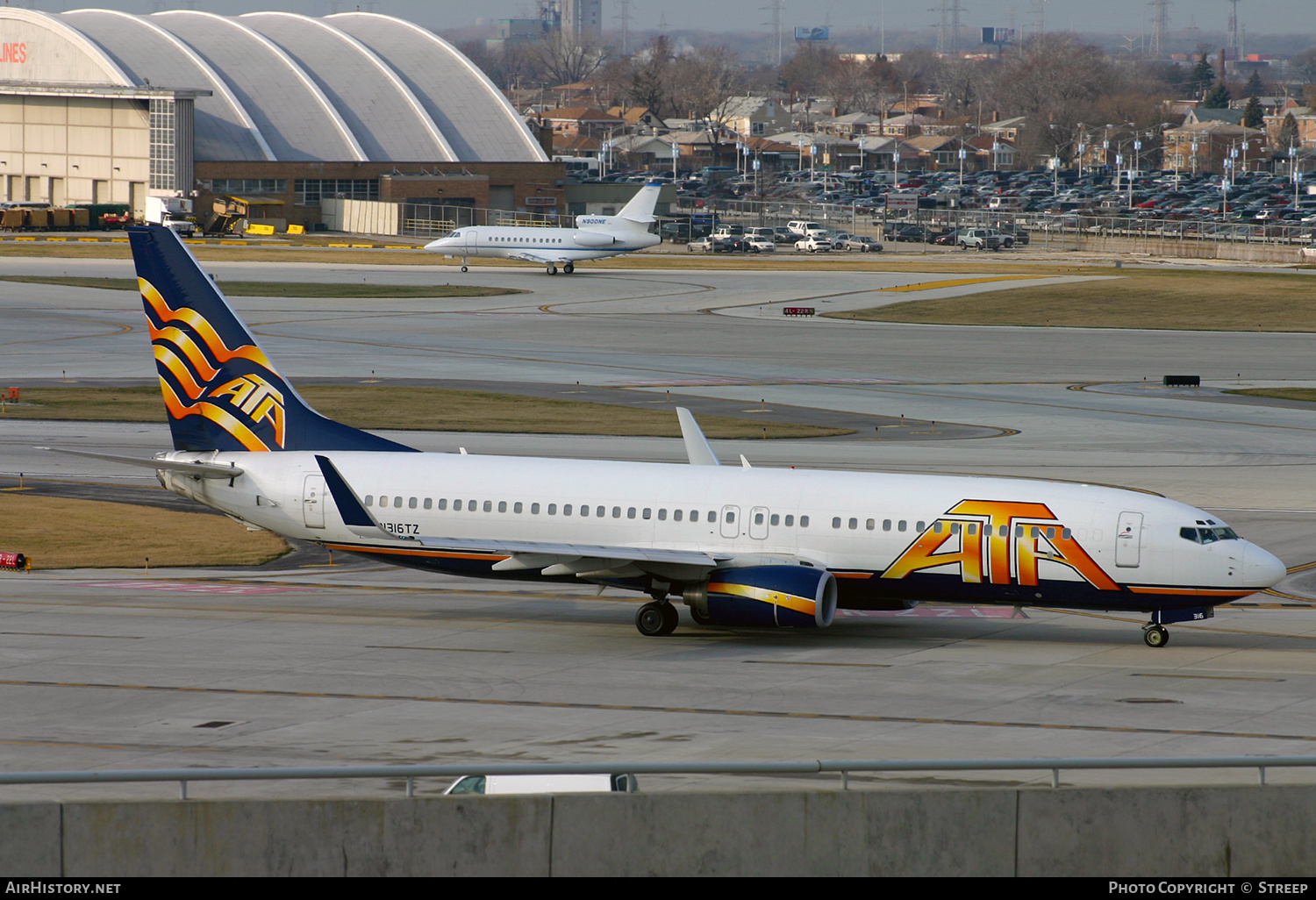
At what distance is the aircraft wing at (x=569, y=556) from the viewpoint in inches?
1328

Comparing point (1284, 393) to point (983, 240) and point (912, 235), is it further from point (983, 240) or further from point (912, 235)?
point (912, 235)

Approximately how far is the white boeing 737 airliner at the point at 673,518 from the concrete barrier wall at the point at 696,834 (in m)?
15.8

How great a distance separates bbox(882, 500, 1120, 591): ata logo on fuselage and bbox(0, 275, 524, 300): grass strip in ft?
296

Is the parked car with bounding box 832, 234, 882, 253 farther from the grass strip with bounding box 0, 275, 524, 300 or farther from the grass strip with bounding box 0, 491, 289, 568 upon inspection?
the grass strip with bounding box 0, 491, 289, 568

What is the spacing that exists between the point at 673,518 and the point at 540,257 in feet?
365

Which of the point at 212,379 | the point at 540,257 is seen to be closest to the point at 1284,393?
the point at 212,379

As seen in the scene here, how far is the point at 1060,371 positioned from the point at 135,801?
75683 mm

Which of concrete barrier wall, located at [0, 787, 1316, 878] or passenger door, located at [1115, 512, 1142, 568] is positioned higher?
passenger door, located at [1115, 512, 1142, 568]

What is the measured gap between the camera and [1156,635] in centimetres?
3428

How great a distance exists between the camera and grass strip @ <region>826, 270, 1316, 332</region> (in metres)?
110

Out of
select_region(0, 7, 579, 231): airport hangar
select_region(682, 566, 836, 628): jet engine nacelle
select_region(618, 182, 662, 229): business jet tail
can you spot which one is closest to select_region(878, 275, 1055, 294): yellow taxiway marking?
select_region(618, 182, 662, 229): business jet tail

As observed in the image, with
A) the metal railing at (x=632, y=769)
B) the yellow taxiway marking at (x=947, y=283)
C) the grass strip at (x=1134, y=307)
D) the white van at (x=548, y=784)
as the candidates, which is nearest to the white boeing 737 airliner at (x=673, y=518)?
the white van at (x=548, y=784)

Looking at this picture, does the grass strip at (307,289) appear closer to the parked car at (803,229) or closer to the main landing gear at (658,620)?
the parked car at (803,229)

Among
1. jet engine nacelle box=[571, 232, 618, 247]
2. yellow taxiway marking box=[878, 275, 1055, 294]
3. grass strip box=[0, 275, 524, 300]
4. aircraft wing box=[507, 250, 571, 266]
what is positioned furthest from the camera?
aircraft wing box=[507, 250, 571, 266]
